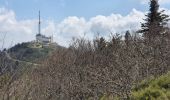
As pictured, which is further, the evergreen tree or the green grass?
the evergreen tree

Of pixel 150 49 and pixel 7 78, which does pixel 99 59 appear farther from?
pixel 7 78

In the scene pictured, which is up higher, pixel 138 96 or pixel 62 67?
pixel 62 67

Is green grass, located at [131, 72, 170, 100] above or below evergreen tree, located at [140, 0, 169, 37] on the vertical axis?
below

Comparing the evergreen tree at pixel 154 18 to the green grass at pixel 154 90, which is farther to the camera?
the evergreen tree at pixel 154 18

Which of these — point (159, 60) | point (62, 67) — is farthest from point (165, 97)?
point (62, 67)

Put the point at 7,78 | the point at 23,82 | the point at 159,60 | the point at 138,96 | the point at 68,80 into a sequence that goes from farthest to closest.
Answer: the point at 68,80 < the point at 159,60 < the point at 138,96 < the point at 23,82 < the point at 7,78

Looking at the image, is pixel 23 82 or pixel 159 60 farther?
pixel 159 60

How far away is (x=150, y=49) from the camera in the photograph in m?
30.7

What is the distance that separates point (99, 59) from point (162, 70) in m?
23.2

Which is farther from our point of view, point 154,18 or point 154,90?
point 154,18

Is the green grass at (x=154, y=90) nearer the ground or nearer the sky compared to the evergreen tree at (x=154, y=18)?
nearer the ground

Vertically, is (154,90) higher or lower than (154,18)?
lower

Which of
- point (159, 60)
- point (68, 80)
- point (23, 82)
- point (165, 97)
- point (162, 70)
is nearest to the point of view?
point (23, 82)

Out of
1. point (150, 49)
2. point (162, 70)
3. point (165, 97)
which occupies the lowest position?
point (165, 97)
